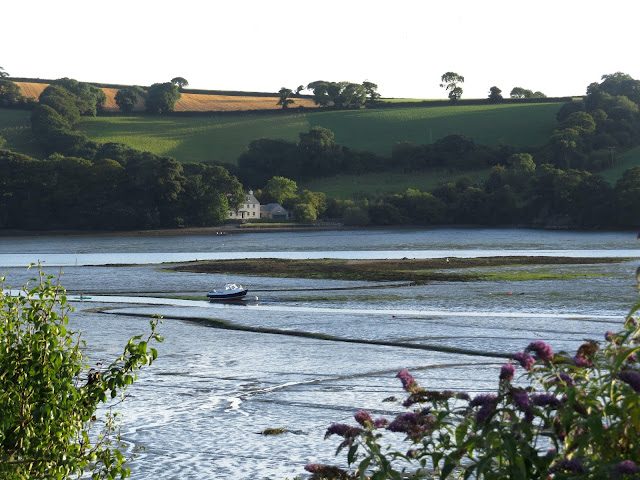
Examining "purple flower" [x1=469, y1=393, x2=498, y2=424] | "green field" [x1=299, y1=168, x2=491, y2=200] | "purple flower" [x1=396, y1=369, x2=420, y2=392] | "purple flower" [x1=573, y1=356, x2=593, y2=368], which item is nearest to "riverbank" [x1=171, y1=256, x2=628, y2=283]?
"purple flower" [x1=396, y1=369, x2=420, y2=392]

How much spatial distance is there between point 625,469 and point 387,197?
6475 inches

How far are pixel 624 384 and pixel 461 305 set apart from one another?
35755 mm

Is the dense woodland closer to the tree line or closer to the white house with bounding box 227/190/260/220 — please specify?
the tree line

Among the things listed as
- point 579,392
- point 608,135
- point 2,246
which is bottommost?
point 2,246

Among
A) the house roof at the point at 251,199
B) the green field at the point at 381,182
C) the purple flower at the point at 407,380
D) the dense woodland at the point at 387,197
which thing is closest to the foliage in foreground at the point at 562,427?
the purple flower at the point at 407,380

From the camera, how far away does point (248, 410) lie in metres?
18.5

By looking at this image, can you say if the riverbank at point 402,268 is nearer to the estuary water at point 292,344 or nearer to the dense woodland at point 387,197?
the estuary water at point 292,344

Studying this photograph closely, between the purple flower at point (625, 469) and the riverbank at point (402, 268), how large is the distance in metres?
50.6

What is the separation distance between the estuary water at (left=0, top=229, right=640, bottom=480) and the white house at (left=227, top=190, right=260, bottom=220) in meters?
105

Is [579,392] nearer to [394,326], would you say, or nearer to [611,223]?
[394,326]

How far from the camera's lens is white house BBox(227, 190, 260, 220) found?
172750 mm

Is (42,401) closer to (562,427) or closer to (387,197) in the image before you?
(562,427)

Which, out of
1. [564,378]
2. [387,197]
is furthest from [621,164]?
[564,378]

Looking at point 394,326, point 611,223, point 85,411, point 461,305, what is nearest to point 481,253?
point 461,305
